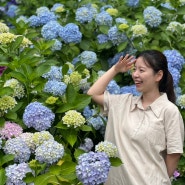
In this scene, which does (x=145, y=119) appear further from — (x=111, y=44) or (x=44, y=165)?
(x=111, y=44)

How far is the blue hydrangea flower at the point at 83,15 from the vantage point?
360 centimetres

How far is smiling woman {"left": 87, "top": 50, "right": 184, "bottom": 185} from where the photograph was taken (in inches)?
104

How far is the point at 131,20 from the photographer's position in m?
3.81

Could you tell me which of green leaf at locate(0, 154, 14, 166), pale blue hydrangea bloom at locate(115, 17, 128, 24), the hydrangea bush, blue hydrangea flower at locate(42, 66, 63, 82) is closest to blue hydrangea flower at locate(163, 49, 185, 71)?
the hydrangea bush

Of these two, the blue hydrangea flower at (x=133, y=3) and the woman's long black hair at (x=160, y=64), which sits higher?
the woman's long black hair at (x=160, y=64)

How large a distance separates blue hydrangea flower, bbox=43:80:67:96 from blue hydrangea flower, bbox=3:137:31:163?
1.27 feet

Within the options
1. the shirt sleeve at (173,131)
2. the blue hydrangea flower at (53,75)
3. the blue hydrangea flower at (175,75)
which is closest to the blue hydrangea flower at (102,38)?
the blue hydrangea flower at (175,75)

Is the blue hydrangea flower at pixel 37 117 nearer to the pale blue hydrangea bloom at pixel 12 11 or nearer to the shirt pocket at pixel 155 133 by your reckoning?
the shirt pocket at pixel 155 133

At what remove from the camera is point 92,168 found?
2236mm

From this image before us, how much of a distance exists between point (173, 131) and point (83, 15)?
4.14ft

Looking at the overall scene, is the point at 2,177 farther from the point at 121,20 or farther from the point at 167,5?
the point at 167,5

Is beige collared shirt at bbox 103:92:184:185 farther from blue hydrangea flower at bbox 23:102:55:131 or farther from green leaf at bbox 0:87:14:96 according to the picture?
green leaf at bbox 0:87:14:96

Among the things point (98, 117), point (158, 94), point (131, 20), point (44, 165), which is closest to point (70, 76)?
point (98, 117)

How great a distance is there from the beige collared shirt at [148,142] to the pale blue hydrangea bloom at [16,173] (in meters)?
0.51
